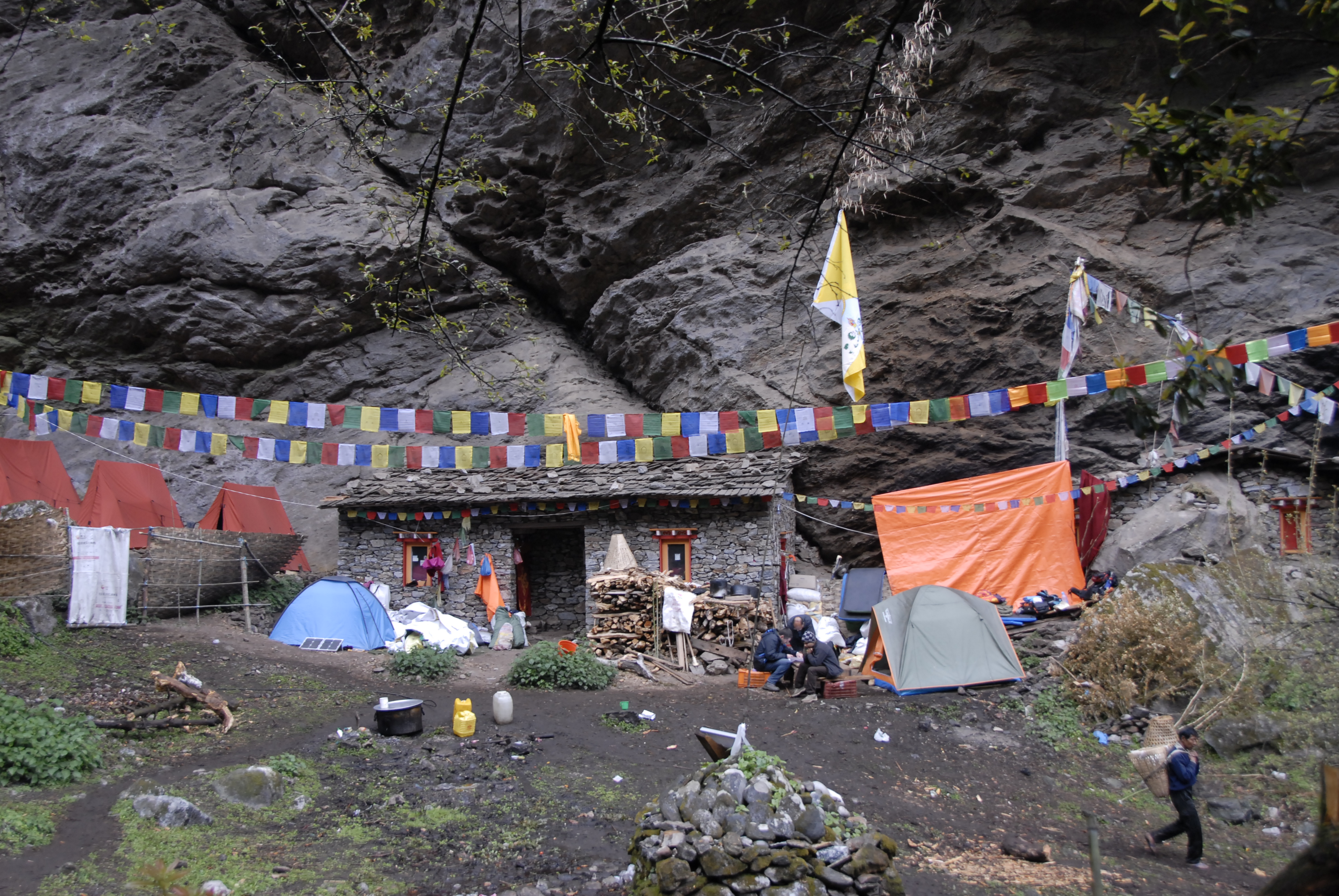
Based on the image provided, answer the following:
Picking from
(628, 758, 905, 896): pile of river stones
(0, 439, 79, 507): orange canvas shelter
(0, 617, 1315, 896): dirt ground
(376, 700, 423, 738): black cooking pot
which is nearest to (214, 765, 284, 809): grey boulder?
(0, 617, 1315, 896): dirt ground

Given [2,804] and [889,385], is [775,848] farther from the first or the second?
[889,385]

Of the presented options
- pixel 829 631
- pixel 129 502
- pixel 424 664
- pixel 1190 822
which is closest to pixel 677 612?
pixel 829 631

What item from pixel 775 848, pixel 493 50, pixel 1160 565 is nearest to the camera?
pixel 775 848

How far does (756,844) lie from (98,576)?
1149cm

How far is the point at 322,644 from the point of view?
526 inches

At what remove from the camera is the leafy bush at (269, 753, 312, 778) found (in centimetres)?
671

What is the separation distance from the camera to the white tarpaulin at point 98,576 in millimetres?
11195

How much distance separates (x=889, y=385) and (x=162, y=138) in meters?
20.5

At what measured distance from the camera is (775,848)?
4.36 metres

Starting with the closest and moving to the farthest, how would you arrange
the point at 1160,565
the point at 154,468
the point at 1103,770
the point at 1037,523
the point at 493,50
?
the point at 1103,770
the point at 1160,565
the point at 1037,523
the point at 154,468
the point at 493,50

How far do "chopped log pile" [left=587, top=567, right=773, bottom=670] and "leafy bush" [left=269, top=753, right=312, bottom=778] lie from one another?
20.6 ft

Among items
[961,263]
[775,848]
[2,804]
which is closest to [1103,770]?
[775,848]

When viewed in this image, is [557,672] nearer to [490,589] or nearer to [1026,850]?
[490,589]

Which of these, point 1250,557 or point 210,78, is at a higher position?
point 210,78
